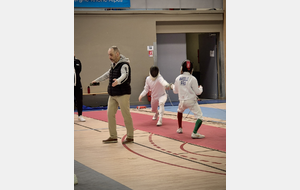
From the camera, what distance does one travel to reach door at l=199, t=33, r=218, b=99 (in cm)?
1627

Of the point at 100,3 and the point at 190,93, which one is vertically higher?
the point at 100,3

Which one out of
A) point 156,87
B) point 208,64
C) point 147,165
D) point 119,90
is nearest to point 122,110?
point 119,90

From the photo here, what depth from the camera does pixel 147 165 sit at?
465 cm

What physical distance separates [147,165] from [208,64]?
1263 centimetres

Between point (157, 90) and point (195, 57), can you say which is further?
point (195, 57)

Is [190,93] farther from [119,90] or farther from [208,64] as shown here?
[208,64]

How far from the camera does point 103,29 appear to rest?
1440 centimetres

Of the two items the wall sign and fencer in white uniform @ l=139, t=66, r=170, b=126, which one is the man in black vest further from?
the wall sign

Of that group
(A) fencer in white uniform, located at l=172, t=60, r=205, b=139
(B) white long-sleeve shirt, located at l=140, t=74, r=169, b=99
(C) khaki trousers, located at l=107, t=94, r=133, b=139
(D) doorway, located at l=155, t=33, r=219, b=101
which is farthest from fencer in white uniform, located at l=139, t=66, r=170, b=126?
(D) doorway, located at l=155, t=33, r=219, b=101

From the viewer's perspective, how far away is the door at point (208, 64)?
16.3 metres

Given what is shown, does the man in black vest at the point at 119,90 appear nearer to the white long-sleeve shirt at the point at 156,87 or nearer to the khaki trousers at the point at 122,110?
the khaki trousers at the point at 122,110

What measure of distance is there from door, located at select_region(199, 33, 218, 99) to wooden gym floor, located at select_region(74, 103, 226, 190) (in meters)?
10.1
